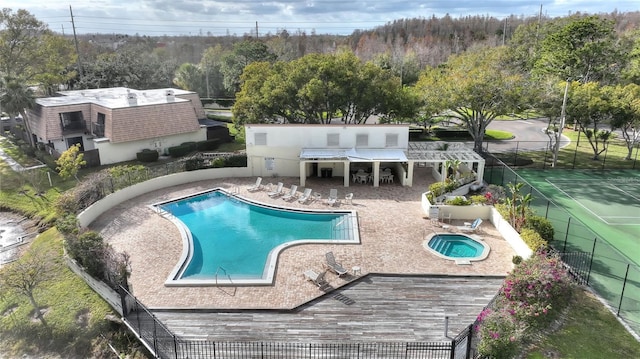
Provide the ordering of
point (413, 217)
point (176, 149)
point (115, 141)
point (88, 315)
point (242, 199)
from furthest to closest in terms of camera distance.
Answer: point (176, 149) → point (115, 141) → point (242, 199) → point (413, 217) → point (88, 315)

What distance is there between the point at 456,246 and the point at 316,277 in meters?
8.00

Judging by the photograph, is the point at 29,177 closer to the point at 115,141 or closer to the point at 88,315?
the point at 115,141

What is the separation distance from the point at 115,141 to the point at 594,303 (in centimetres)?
3284

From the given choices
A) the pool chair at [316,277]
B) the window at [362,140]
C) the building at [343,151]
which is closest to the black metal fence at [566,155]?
the building at [343,151]

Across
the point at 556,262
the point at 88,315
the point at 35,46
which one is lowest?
the point at 88,315

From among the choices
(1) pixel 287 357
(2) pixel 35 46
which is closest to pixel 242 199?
(1) pixel 287 357

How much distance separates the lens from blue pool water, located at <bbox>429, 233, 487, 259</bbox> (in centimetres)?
2008

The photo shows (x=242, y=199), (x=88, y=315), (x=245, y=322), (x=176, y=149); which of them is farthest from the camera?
(x=176, y=149)

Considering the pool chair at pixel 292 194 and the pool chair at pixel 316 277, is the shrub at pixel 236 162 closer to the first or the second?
the pool chair at pixel 292 194

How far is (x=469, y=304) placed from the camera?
15.9 metres

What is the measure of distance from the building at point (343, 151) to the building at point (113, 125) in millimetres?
10848

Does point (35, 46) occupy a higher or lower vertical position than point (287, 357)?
higher

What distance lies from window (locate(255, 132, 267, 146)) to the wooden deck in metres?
15.2

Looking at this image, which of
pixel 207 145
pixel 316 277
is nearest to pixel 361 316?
pixel 316 277
